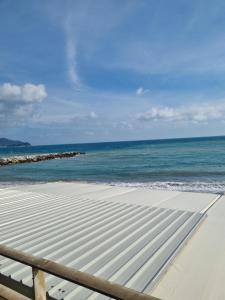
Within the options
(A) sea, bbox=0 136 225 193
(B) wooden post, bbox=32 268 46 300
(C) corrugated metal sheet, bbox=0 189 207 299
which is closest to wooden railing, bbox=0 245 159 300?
(B) wooden post, bbox=32 268 46 300

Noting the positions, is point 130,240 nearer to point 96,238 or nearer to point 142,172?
point 96,238

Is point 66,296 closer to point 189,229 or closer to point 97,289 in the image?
point 97,289

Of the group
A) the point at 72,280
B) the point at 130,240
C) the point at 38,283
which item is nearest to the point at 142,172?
the point at 130,240

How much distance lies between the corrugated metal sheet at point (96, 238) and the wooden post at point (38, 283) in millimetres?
785

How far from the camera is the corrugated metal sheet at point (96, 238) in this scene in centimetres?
349

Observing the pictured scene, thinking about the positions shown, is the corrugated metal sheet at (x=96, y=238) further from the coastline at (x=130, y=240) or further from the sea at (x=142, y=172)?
the sea at (x=142, y=172)

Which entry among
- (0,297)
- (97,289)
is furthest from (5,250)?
(97,289)

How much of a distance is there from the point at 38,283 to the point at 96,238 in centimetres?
254

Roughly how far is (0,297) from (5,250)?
413 mm

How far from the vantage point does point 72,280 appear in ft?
6.19

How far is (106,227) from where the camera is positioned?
5434 mm

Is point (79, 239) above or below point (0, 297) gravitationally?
below

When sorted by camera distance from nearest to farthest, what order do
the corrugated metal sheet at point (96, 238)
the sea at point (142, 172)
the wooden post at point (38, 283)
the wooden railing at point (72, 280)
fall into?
the wooden railing at point (72, 280)
the wooden post at point (38, 283)
the corrugated metal sheet at point (96, 238)
the sea at point (142, 172)

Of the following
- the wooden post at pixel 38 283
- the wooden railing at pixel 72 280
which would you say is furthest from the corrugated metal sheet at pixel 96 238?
the wooden railing at pixel 72 280
